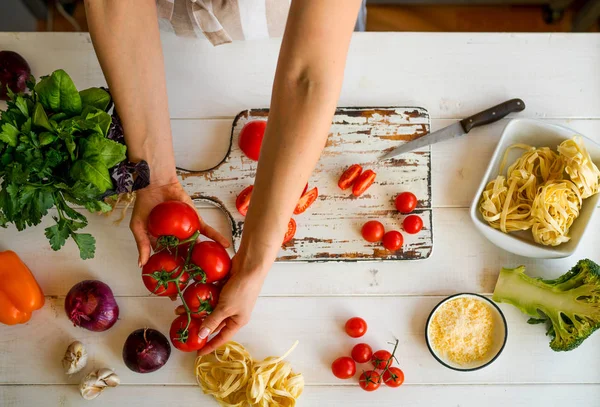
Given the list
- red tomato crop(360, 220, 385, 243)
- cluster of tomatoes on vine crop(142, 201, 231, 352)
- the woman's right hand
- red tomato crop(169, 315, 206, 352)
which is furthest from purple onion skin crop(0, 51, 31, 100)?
red tomato crop(360, 220, 385, 243)

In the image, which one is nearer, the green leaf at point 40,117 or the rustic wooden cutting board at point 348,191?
the green leaf at point 40,117

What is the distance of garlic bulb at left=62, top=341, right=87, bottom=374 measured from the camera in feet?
5.05

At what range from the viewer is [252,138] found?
1562 millimetres

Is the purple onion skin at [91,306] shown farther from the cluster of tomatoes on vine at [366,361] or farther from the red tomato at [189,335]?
the cluster of tomatoes on vine at [366,361]

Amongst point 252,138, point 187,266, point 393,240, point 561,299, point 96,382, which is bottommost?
point 96,382

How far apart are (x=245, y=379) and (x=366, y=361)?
380mm

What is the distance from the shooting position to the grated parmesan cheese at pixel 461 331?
5.10ft

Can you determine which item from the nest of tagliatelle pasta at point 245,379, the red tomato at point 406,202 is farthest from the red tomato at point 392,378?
the red tomato at point 406,202

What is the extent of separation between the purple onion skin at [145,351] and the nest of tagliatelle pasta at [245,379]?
0.11 meters

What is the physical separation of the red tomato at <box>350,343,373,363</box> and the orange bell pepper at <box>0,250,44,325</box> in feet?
3.27

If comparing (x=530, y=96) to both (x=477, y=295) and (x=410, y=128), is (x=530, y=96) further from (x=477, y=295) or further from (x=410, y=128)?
(x=477, y=295)

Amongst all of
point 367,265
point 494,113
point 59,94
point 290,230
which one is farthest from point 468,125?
point 59,94

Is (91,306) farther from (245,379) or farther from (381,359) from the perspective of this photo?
(381,359)

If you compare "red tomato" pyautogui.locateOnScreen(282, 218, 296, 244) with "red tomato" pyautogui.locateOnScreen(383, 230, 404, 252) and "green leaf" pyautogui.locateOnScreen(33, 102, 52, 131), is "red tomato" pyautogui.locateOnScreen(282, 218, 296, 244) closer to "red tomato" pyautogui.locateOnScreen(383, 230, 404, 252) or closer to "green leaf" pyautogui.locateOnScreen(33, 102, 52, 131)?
"red tomato" pyautogui.locateOnScreen(383, 230, 404, 252)
